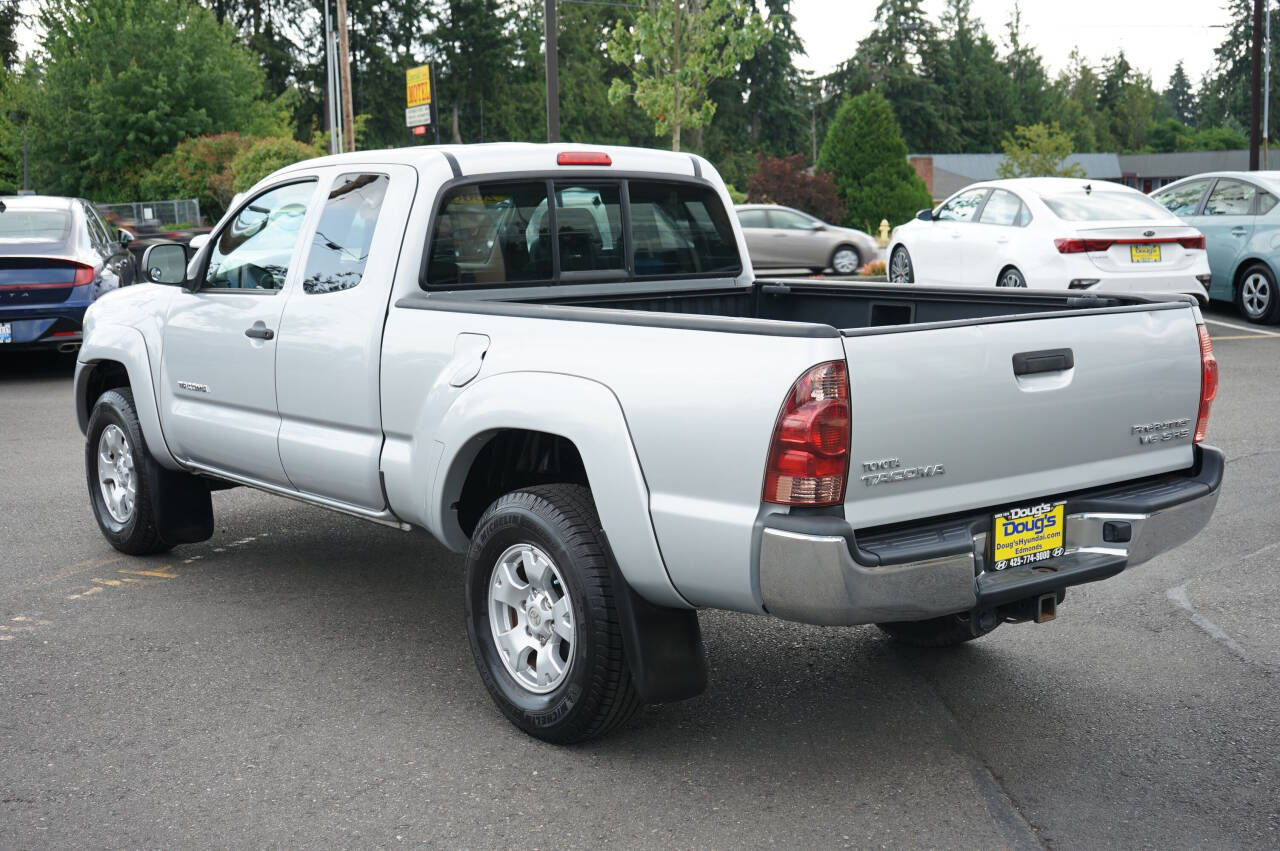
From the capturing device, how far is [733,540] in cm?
375

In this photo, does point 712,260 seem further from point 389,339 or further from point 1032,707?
point 1032,707

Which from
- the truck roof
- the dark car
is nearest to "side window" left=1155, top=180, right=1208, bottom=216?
the dark car

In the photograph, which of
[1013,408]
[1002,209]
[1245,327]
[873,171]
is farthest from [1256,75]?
[1013,408]

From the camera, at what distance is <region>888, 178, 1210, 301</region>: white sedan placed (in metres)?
13.8

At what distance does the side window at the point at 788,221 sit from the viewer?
2591cm

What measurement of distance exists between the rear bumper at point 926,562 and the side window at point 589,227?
2231mm

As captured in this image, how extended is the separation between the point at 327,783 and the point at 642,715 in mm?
1102

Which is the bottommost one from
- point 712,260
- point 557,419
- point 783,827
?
point 783,827

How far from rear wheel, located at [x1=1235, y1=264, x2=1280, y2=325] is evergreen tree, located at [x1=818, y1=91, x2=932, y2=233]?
25.4 m

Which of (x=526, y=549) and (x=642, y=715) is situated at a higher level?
(x=526, y=549)

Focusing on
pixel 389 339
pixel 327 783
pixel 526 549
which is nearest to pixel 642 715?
pixel 526 549

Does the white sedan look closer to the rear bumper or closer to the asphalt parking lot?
the asphalt parking lot

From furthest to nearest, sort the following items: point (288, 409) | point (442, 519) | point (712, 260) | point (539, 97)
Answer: point (539, 97) → point (712, 260) → point (288, 409) → point (442, 519)

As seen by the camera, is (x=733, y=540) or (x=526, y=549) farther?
(x=526, y=549)
